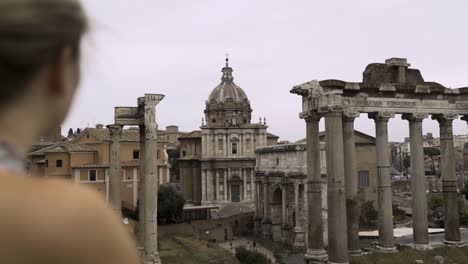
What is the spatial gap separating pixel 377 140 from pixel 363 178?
24526 millimetres

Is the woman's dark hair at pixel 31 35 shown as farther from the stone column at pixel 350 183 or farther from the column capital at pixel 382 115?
the column capital at pixel 382 115

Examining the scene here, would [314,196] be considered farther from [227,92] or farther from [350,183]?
[227,92]

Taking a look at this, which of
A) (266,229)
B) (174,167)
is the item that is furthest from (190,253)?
(174,167)

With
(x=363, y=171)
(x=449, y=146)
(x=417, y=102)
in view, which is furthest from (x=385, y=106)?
(x=363, y=171)

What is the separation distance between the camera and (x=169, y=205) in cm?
3703

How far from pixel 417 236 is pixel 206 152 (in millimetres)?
34612

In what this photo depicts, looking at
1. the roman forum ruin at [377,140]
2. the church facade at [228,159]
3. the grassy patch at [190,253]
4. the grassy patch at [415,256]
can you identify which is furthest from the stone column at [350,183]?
the church facade at [228,159]

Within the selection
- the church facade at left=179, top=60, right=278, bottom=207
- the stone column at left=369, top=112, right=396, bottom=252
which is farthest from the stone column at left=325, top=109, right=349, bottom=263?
the church facade at left=179, top=60, right=278, bottom=207

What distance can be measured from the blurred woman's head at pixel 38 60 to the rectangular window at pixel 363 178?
40.4 metres

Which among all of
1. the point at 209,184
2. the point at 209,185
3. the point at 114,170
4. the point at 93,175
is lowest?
the point at 209,185

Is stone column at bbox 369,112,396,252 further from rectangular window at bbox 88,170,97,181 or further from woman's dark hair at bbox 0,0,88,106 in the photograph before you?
rectangular window at bbox 88,170,97,181

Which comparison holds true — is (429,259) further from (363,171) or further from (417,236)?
(363,171)

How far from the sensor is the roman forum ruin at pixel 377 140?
14.4 m

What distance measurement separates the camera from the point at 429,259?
1598cm
